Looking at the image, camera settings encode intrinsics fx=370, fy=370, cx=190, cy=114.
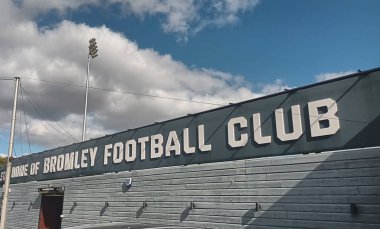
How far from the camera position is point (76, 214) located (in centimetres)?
1788

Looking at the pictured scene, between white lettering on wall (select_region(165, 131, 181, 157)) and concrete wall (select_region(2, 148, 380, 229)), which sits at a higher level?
white lettering on wall (select_region(165, 131, 181, 157))

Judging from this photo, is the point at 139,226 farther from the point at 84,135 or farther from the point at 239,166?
the point at 84,135

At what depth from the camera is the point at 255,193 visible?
10516 millimetres

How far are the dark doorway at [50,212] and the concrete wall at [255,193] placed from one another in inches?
228

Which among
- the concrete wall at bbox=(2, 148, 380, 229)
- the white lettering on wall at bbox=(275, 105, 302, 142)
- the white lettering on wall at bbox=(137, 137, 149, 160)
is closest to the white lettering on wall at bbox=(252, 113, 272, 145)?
the white lettering on wall at bbox=(275, 105, 302, 142)

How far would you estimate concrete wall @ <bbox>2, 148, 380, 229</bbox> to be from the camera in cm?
844

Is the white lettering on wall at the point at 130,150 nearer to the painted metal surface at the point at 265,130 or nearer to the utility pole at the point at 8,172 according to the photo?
the painted metal surface at the point at 265,130

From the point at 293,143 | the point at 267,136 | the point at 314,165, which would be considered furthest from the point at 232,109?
the point at 314,165

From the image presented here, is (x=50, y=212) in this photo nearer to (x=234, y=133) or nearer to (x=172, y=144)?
(x=172, y=144)

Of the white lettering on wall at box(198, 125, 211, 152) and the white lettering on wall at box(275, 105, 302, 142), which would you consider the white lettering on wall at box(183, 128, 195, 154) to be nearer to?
the white lettering on wall at box(198, 125, 211, 152)

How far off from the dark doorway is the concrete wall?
579 centimetres

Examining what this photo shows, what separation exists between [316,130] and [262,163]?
183cm

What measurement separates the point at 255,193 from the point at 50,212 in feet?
51.1

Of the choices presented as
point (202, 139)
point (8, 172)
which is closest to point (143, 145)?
point (202, 139)
